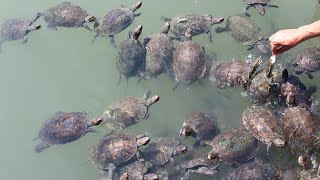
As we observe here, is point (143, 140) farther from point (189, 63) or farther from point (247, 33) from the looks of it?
point (247, 33)

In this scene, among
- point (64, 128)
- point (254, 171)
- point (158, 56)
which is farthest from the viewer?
point (158, 56)

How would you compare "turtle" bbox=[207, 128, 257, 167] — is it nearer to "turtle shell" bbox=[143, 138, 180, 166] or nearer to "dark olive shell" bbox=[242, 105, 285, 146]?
"dark olive shell" bbox=[242, 105, 285, 146]

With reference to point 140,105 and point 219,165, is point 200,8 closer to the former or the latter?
point 140,105

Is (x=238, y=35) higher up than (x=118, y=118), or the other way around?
(x=238, y=35)

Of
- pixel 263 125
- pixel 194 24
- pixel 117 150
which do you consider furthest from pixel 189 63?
pixel 117 150

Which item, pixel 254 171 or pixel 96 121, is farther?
pixel 96 121

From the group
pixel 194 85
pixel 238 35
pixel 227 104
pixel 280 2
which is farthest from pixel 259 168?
pixel 280 2
